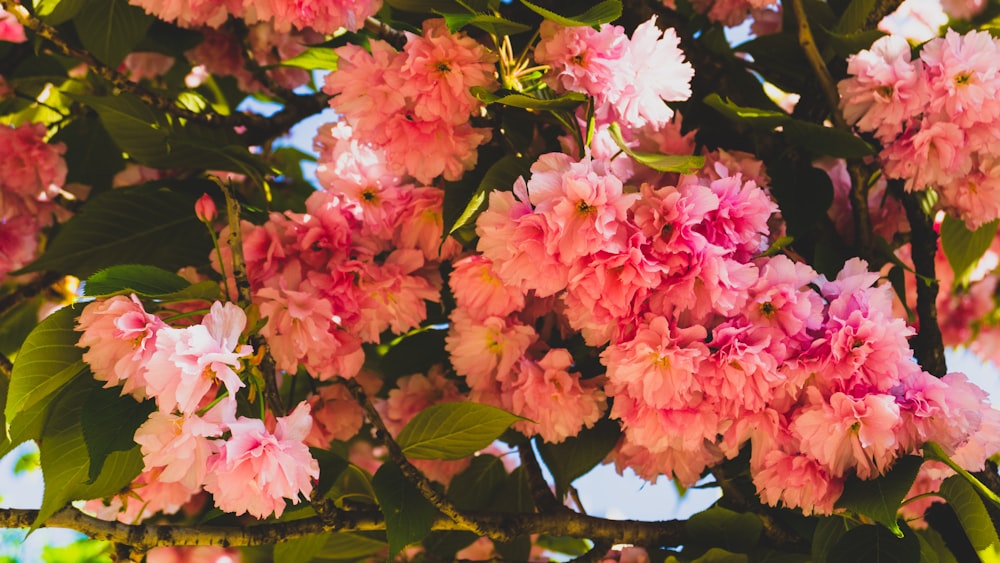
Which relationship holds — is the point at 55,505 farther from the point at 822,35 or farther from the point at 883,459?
the point at 822,35

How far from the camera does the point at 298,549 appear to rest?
47.6 inches

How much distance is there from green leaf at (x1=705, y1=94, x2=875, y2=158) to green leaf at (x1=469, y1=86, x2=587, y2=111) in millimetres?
212

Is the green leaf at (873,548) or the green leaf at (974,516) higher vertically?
the green leaf at (974,516)

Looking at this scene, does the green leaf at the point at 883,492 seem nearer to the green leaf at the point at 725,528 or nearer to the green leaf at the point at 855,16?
the green leaf at the point at 725,528

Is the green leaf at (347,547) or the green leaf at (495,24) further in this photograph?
the green leaf at (347,547)

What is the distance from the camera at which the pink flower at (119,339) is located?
3.24ft

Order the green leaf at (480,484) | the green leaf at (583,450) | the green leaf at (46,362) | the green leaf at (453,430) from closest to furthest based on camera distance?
the green leaf at (46,362) → the green leaf at (453,430) → the green leaf at (583,450) → the green leaf at (480,484)

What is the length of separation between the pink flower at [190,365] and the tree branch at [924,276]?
2.82 ft

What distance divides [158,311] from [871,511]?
0.77 m

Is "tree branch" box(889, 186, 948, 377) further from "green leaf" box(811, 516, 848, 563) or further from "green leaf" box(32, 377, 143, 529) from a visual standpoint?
"green leaf" box(32, 377, 143, 529)

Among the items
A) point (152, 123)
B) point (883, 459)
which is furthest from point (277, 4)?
point (883, 459)

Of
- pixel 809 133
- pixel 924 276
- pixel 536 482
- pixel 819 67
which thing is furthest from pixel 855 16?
pixel 536 482

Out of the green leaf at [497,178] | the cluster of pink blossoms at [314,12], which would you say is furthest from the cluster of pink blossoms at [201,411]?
the cluster of pink blossoms at [314,12]

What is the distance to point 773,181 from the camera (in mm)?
1266
